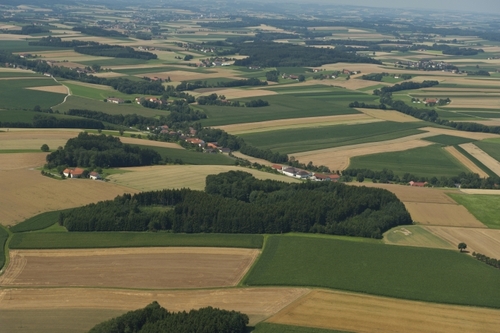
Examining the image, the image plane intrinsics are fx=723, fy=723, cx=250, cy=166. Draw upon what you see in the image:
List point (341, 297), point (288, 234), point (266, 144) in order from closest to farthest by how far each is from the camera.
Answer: point (341, 297) → point (288, 234) → point (266, 144)

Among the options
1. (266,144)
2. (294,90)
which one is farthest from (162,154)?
(294,90)

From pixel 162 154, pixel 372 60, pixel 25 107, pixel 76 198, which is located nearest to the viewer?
pixel 76 198

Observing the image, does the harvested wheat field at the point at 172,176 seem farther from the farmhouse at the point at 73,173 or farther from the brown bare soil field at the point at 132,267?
the brown bare soil field at the point at 132,267

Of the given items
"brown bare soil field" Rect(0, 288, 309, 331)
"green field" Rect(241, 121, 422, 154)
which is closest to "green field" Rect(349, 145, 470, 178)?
"green field" Rect(241, 121, 422, 154)

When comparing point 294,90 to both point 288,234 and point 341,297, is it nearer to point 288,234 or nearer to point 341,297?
point 288,234

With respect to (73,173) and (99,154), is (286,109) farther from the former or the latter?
(73,173)

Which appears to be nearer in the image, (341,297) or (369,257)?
(341,297)

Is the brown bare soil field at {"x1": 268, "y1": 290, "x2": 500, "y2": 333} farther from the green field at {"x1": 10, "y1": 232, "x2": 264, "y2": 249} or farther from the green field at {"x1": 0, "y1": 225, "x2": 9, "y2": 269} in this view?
the green field at {"x1": 0, "y1": 225, "x2": 9, "y2": 269}
